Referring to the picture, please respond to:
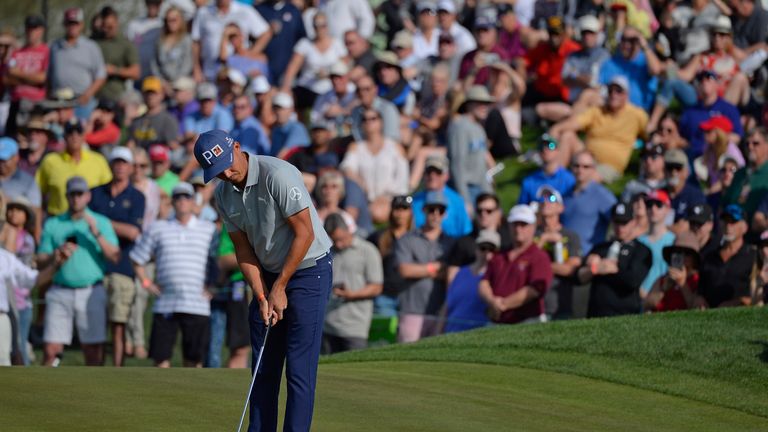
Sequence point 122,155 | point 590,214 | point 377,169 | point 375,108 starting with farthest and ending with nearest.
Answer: point 375,108 < point 377,169 < point 122,155 < point 590,214

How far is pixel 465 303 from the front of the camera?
49.0 ft

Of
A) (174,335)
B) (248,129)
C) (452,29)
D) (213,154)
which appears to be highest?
(452,29)

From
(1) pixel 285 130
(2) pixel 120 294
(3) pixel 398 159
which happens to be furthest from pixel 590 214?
(2) pixel 120 294

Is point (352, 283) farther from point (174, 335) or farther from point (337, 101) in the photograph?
point (337, 101)

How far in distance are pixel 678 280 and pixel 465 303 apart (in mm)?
2212

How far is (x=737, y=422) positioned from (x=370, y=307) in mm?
5376

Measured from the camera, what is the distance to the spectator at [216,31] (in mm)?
21234

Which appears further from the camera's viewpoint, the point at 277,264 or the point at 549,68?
the point at 549,68

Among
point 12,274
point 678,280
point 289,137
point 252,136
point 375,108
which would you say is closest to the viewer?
point 12,274

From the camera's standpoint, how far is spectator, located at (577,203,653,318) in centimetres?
1430

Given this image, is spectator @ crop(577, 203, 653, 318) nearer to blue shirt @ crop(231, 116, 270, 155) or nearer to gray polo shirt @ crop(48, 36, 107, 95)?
blue shirt @ crop(231, 116, 270, 155)

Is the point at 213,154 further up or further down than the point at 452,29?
further down

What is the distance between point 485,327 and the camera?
46.6ft

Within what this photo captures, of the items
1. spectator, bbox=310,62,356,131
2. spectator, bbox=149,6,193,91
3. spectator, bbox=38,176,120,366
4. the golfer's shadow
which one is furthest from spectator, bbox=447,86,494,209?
the golfer's shadow
